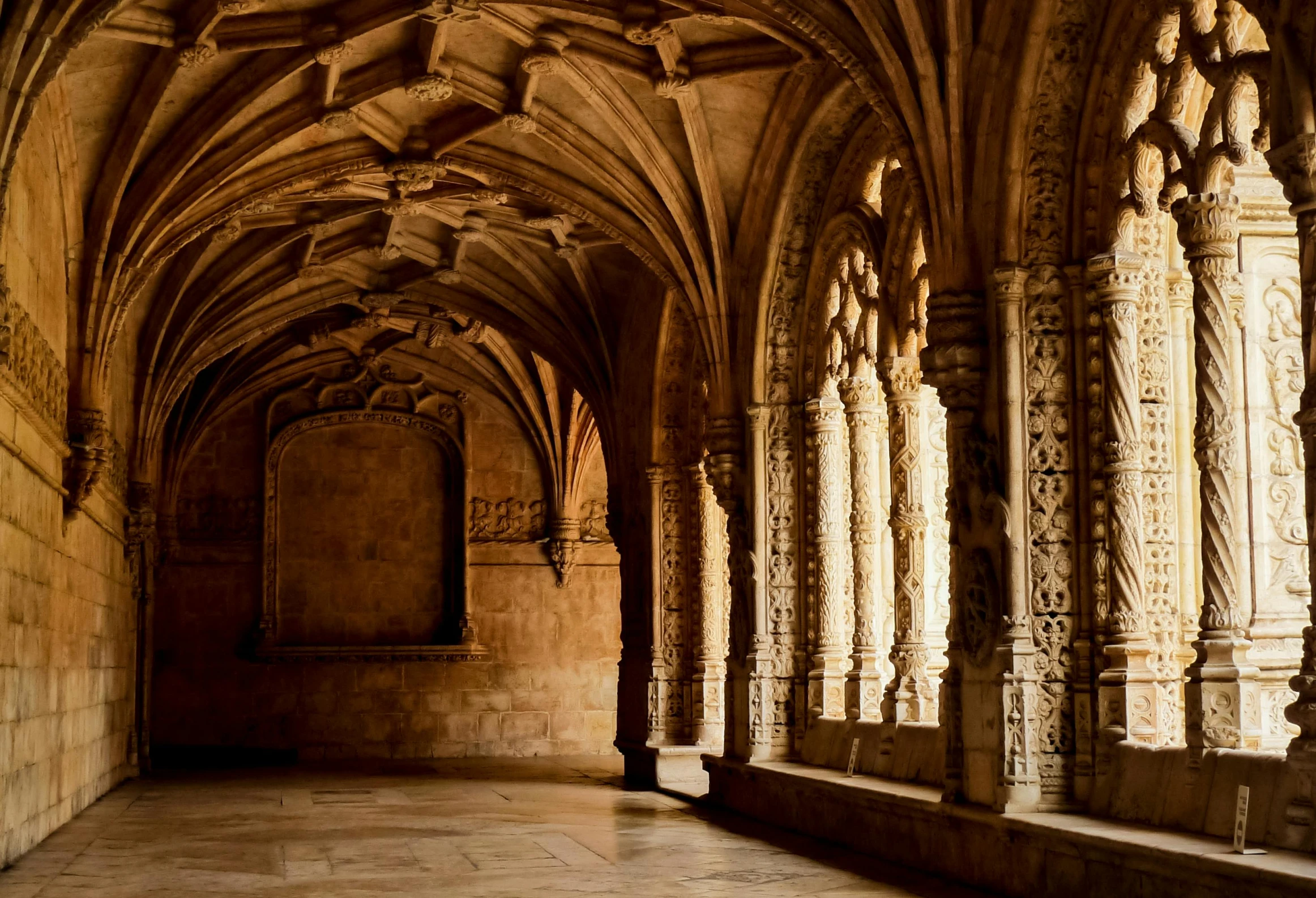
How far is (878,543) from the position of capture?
34.0 ft

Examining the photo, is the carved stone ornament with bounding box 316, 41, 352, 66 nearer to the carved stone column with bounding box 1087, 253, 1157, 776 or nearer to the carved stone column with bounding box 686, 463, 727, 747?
the carved stone column with bounding box 1087, 253, 1157, 776

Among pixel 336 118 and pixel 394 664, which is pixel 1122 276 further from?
pixel 394 664

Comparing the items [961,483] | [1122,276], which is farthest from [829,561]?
[1122,276]

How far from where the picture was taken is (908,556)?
948cm

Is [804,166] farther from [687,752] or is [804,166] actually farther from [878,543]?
[687,752]

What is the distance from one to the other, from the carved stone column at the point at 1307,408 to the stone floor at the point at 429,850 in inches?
88.4

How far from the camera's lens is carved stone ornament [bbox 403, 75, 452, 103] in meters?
11.1

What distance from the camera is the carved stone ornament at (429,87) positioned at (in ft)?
36.4

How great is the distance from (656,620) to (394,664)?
6747 mm

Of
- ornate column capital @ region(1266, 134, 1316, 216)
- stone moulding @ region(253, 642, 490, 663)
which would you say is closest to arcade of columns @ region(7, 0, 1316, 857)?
ornate column capital @ region(1266, 134, 1316, 216)

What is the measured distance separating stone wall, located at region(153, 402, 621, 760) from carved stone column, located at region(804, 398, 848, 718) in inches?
403

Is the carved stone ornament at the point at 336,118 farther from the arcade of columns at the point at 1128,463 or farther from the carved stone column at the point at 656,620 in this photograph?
the carved stone column at the point at 656,620

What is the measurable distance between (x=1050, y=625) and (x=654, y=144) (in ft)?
18.9

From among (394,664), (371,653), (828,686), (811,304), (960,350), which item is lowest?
(394,664)
